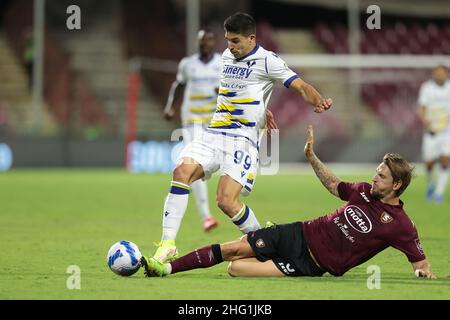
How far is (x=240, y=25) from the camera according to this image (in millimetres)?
8609

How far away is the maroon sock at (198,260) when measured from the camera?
313 inches

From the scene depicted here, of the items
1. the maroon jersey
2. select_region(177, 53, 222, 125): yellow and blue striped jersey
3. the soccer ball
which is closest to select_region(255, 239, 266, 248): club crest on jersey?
the maroon jersey

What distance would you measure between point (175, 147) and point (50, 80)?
4748 millimetres

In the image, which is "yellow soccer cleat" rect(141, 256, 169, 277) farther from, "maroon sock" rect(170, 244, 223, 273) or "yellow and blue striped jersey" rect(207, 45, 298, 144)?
"yellow and blue striped jersey" rect(207, 45, 298, 144)

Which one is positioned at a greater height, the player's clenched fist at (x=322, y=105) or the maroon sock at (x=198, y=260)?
the player's clenched fist at (x=322, y=105)

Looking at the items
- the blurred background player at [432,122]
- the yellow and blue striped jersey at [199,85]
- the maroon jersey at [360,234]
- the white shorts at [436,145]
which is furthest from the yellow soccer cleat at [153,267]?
the white shorts at [436,145]

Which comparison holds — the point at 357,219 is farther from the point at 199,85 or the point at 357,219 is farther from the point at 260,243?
the point at 199,85

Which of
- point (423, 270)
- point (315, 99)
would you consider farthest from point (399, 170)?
point (315, 99)

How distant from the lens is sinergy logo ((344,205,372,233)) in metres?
7.75

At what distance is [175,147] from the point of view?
25.0 meters

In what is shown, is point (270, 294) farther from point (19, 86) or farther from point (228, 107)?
point (19, 86)

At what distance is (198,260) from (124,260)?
591mm

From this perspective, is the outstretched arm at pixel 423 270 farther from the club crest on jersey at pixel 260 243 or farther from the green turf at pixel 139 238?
the club crest on jersey at pixel 260 243

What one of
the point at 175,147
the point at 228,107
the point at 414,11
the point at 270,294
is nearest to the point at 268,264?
the point at 270,294
